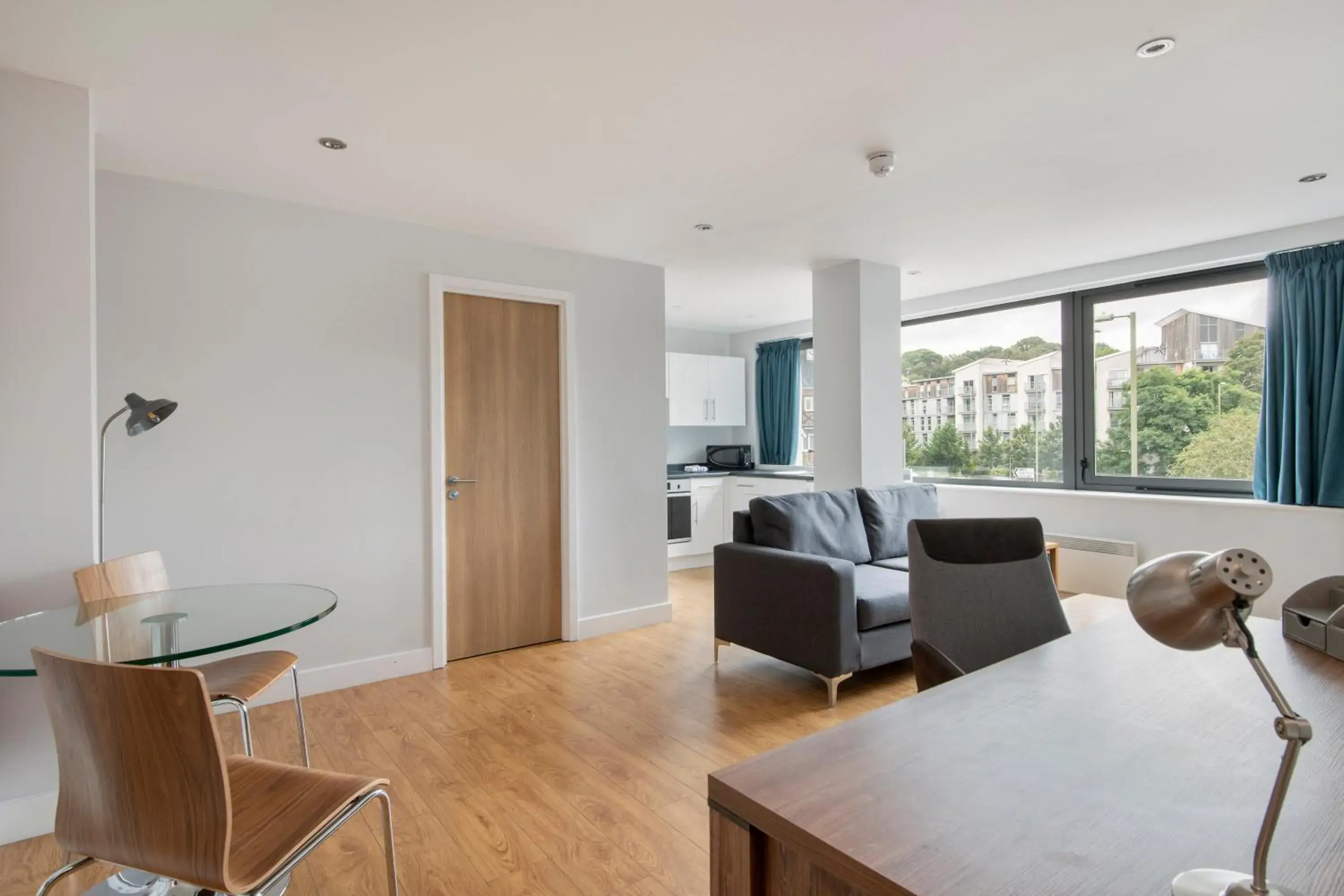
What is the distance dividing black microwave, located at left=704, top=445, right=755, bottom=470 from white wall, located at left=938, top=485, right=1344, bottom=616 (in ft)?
7.48

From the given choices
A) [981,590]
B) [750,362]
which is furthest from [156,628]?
[750,362]

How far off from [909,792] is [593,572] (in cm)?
364

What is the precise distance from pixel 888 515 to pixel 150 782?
3.69 metres

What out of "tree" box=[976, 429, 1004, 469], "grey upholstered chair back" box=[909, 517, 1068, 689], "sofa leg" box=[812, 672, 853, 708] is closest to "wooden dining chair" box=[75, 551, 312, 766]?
"grey upholstered chair back" box=[909, 517, 1068, 689]

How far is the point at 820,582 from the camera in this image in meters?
3.21

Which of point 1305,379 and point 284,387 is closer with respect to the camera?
point 284,387

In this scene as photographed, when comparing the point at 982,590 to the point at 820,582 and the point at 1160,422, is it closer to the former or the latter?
the point at 820,582

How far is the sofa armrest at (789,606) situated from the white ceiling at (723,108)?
5.88 ft

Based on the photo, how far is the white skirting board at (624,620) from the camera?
4387 millimetres

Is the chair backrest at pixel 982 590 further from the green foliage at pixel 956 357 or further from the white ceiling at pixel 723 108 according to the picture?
the green foliage at pixel 956 357

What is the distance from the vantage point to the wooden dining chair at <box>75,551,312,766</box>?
2.12 meters

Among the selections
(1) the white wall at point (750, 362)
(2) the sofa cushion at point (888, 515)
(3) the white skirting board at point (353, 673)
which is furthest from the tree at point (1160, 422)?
(3) the white skirting board at point (353, 673)

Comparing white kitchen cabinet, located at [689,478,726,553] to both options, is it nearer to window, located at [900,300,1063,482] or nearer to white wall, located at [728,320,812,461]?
white wall, located at [728,320,812,461]

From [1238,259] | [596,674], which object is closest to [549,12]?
[596,674]
